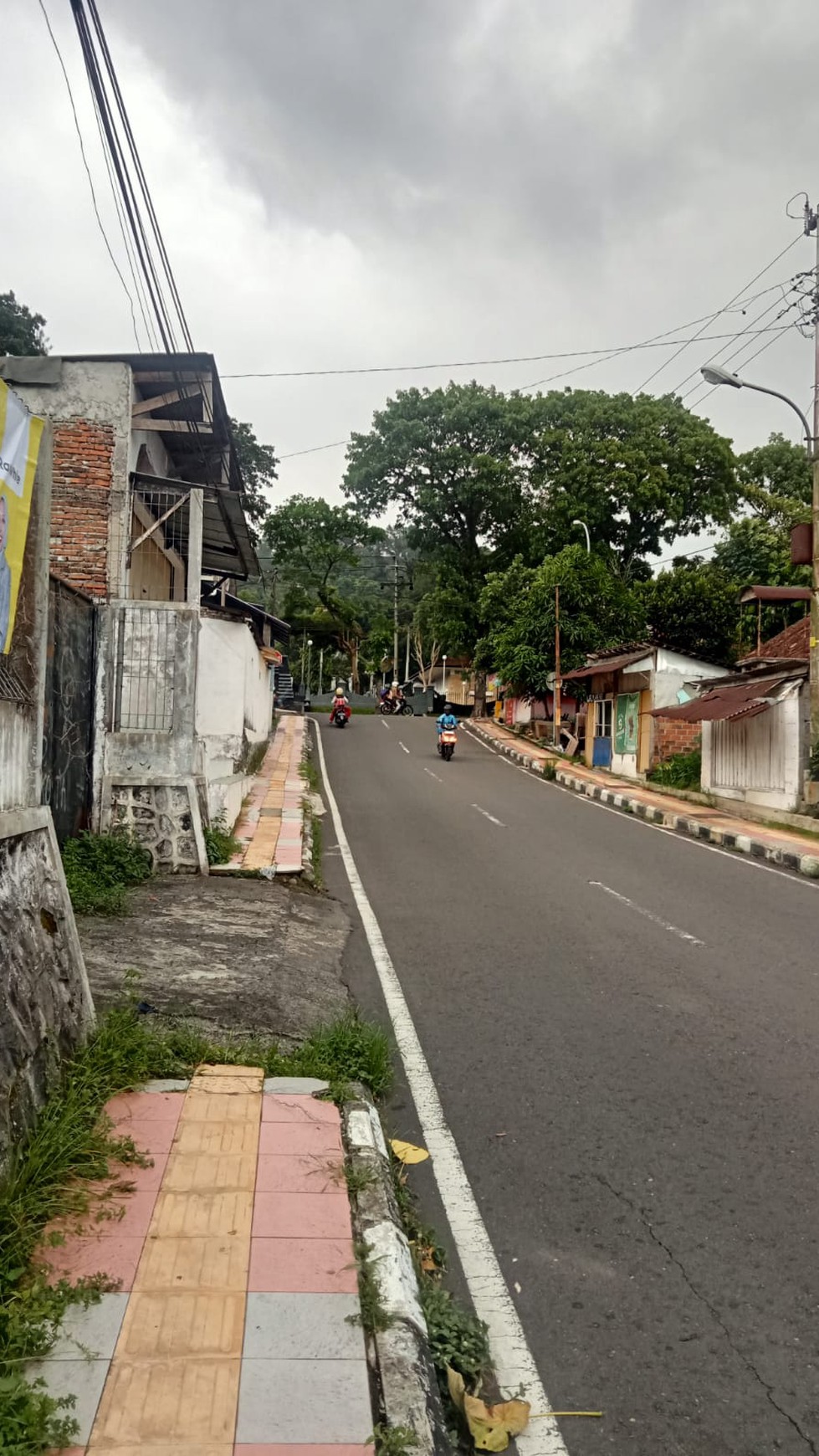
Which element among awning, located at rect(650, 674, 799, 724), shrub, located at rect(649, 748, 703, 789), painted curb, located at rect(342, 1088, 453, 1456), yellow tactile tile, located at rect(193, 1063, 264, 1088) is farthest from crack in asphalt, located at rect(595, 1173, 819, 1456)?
shrub, located at rect(649, 748, 703, 789)

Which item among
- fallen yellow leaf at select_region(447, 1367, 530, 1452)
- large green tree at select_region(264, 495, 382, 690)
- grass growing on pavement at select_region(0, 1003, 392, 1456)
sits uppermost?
large green tree at select_region(264, 495, 382, 690)

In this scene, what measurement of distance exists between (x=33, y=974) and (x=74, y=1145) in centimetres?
75

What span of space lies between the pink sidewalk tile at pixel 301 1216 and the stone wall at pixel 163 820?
6412 millimetres

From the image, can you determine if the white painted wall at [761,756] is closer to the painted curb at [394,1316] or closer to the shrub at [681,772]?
the shrub at [681,772]

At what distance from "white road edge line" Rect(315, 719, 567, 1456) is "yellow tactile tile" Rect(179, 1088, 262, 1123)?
2.51 feet

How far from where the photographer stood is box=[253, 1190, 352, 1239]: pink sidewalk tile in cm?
314

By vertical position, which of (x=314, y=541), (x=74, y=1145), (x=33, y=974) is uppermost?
(x=314, y=541)

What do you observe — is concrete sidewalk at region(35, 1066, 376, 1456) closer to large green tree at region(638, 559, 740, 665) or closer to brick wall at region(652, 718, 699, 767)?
brick wall at region(652, 718, 699, 767)

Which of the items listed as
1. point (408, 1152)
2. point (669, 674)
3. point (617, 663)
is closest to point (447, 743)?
point (617, 663)

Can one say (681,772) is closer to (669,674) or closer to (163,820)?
(669,674)

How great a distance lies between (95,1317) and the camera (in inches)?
104

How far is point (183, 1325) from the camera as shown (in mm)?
2635

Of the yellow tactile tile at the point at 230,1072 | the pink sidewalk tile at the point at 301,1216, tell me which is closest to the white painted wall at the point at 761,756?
the yellow tactile tile at the point at 230,1072

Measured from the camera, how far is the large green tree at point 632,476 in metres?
40.9
